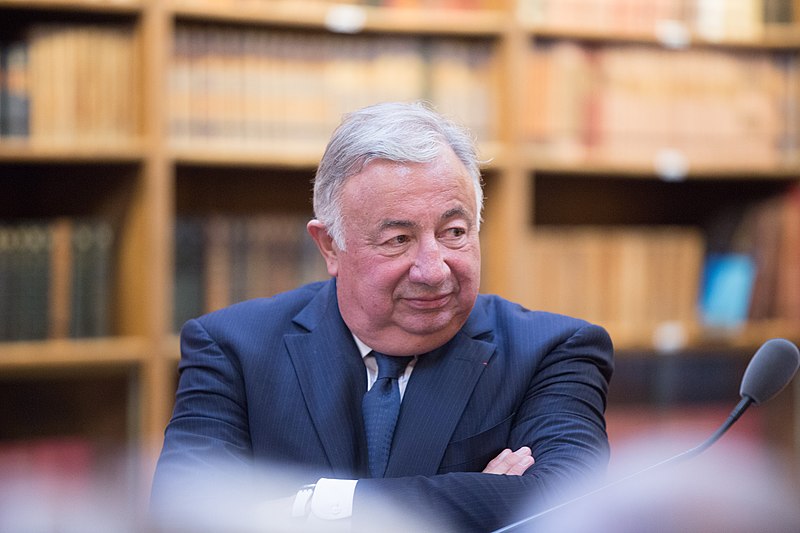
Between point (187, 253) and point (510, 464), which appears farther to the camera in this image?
point (187, 253)

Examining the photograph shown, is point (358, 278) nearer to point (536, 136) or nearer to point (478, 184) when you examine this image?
point (478, 184)

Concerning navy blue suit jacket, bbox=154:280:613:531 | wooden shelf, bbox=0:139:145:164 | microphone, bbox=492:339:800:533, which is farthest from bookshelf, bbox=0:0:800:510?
microphone, bbox=492:339:800:533

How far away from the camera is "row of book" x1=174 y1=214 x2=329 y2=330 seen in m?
3.00

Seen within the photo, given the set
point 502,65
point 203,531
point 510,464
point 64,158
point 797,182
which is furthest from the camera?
point 797,182

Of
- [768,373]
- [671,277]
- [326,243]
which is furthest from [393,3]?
[768,373]

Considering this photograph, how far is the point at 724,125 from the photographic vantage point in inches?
133

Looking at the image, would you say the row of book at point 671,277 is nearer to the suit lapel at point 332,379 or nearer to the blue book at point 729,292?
the blue book at point 729,292

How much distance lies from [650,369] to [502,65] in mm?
1274

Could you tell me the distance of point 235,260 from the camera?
3047 mm

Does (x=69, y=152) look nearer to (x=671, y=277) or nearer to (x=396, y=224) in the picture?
(x=396, y=224)

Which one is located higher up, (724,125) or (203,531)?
(724,125)

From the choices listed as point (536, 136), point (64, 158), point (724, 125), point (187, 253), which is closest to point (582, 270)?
point (536, 136)

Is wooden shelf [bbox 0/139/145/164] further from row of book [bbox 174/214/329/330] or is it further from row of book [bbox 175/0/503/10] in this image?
row of book [bbox 175/0/503/10]

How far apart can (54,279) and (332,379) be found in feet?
5.15
